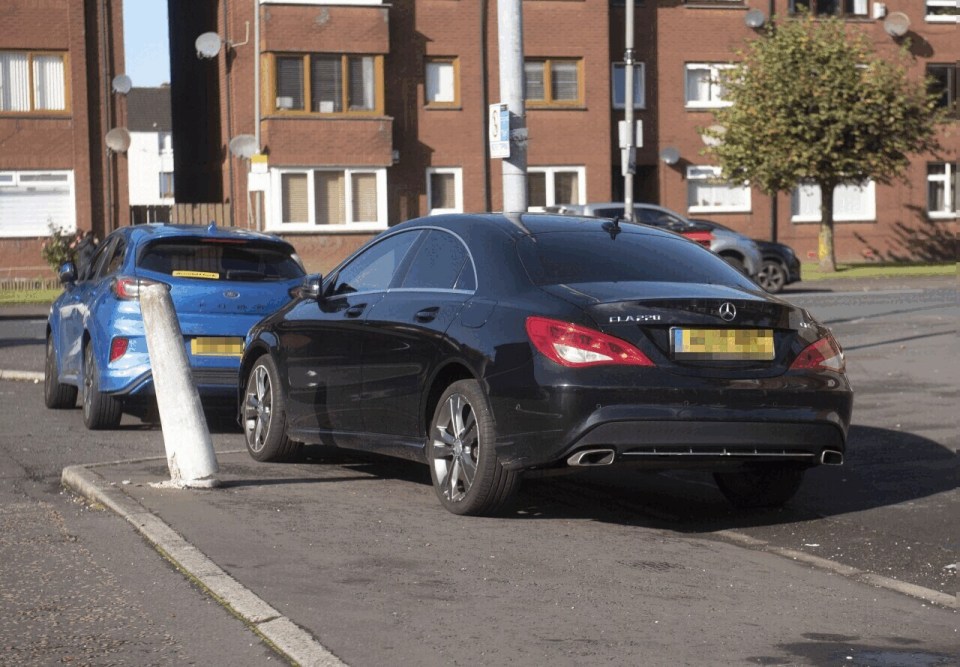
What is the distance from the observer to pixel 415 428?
8453mm

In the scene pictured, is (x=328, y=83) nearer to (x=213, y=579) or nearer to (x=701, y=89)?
(x=701, y=89)

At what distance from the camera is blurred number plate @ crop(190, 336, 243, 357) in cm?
1179

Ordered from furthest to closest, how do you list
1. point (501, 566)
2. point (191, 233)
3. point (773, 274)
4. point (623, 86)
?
point (623, 86) < point (773, 274) < point (191, 233) < point (501, 566)

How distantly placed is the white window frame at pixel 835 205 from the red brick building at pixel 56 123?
19.3 m

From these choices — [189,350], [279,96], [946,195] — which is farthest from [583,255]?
[946,195]

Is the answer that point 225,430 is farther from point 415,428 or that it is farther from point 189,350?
point 415,428

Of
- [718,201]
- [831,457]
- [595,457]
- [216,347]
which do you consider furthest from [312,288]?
[718,201]

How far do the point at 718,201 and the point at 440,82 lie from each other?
8951 millimetres

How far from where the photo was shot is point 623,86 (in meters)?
45.9

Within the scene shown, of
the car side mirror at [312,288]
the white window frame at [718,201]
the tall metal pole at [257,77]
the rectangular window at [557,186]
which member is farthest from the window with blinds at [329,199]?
the car side mirror at [312,288]

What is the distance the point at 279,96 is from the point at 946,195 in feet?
68.2

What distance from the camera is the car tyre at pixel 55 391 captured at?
13656mm

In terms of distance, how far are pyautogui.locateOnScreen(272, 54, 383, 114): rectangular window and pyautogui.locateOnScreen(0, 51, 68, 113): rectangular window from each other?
5.63 metres

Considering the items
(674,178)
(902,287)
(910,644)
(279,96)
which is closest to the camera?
Result: (910,644)
